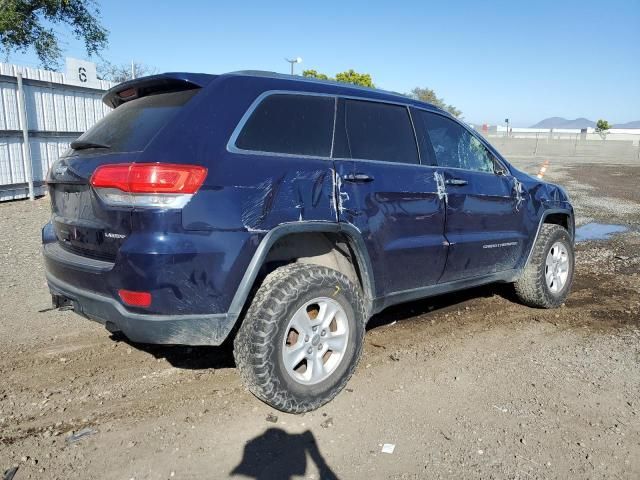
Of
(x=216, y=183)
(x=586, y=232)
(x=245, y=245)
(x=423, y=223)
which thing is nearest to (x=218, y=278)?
(x=245, y=245)

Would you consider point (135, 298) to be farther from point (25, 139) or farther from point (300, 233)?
point (25, 139)

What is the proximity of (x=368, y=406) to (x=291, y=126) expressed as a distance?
1.76 metres

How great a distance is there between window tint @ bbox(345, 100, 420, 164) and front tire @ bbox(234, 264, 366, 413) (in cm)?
90

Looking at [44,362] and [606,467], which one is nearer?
[606,467]

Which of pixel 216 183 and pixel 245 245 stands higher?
pixel 216 183

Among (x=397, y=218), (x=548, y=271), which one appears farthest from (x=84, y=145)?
(x=548, y=271)

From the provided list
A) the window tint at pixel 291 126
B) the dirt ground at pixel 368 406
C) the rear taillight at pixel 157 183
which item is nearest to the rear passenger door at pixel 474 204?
the dirt ground at pixel 368 406

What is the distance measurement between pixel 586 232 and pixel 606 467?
722cm

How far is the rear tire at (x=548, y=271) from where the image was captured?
492 cm

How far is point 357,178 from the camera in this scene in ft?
10.8

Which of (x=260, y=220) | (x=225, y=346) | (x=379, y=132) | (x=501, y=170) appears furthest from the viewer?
(x=501, y=170)

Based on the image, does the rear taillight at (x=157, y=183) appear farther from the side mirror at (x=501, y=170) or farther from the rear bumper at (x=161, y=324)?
the side mirror at (x=501, y=170)

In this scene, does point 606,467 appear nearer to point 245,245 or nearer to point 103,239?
point 245,245

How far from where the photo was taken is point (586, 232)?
9031 mm
